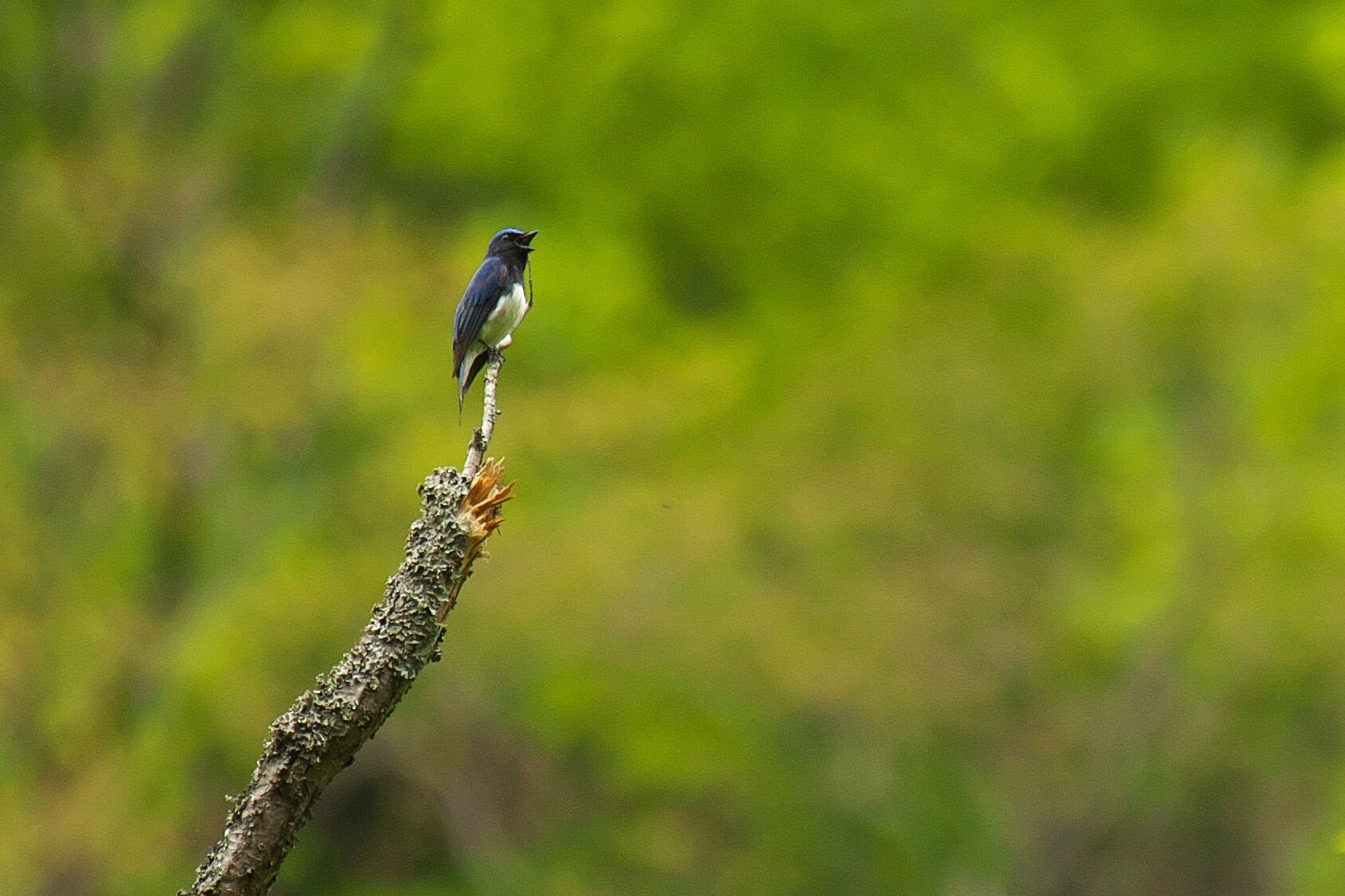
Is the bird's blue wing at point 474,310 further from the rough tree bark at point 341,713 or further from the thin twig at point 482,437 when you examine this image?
the rough tree bark at point 341,713

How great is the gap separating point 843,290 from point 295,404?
33.8 feet

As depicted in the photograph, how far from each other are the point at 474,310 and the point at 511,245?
812mm

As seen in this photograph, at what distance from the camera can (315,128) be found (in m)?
22.6

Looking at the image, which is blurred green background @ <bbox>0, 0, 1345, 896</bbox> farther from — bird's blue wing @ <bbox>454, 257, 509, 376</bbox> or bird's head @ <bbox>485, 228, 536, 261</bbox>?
bird's blue wing @ <bbox>454, 257, 509, 376</bbox>

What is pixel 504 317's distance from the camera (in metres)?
8.60

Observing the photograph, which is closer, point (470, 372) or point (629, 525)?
point (470, 372)

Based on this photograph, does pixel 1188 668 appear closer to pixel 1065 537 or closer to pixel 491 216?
pixel 1065 537

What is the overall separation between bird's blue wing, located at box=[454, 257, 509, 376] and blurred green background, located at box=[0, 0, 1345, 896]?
985 centimetres

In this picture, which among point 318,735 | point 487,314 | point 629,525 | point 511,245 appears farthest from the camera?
point 629,525

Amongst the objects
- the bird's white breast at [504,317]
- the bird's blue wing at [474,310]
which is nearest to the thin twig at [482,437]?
the bird's blue wing at [474,310]

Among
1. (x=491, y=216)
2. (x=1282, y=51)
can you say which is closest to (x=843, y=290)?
(x=491, y=216)

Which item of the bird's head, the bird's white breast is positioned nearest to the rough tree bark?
the bird's white breast

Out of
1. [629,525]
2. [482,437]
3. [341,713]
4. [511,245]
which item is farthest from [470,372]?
Result: [629,525]

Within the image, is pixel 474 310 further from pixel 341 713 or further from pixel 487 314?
pixel 341 713
